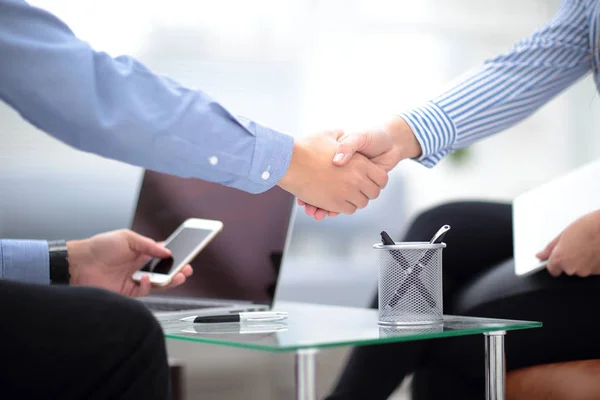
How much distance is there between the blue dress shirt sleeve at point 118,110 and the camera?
0.88 meters

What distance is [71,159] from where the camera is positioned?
2.50 m

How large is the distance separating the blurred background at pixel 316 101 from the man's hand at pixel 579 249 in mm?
1598

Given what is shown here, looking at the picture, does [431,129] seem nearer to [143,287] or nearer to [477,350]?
[477,350]

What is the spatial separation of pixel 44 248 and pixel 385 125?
73cm

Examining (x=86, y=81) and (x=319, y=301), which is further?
(x=319, y=301)

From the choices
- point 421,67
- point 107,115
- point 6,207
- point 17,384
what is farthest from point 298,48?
point 17,384

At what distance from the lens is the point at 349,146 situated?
1.31 m

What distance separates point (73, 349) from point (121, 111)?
36cm

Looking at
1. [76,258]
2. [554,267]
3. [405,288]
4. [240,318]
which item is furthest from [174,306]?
[554,267]

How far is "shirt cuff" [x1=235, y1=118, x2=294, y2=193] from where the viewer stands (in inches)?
42.9

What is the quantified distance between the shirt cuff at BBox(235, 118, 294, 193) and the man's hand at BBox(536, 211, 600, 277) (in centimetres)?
50

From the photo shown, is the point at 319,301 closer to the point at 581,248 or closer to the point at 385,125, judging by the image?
the point at 385,125

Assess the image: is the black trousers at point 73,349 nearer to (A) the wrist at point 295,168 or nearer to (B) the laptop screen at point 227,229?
(A) the wrist at point 295,168

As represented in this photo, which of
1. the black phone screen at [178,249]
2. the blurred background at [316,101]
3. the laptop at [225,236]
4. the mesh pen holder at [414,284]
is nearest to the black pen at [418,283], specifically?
the mesh pen holder at [414,284]
